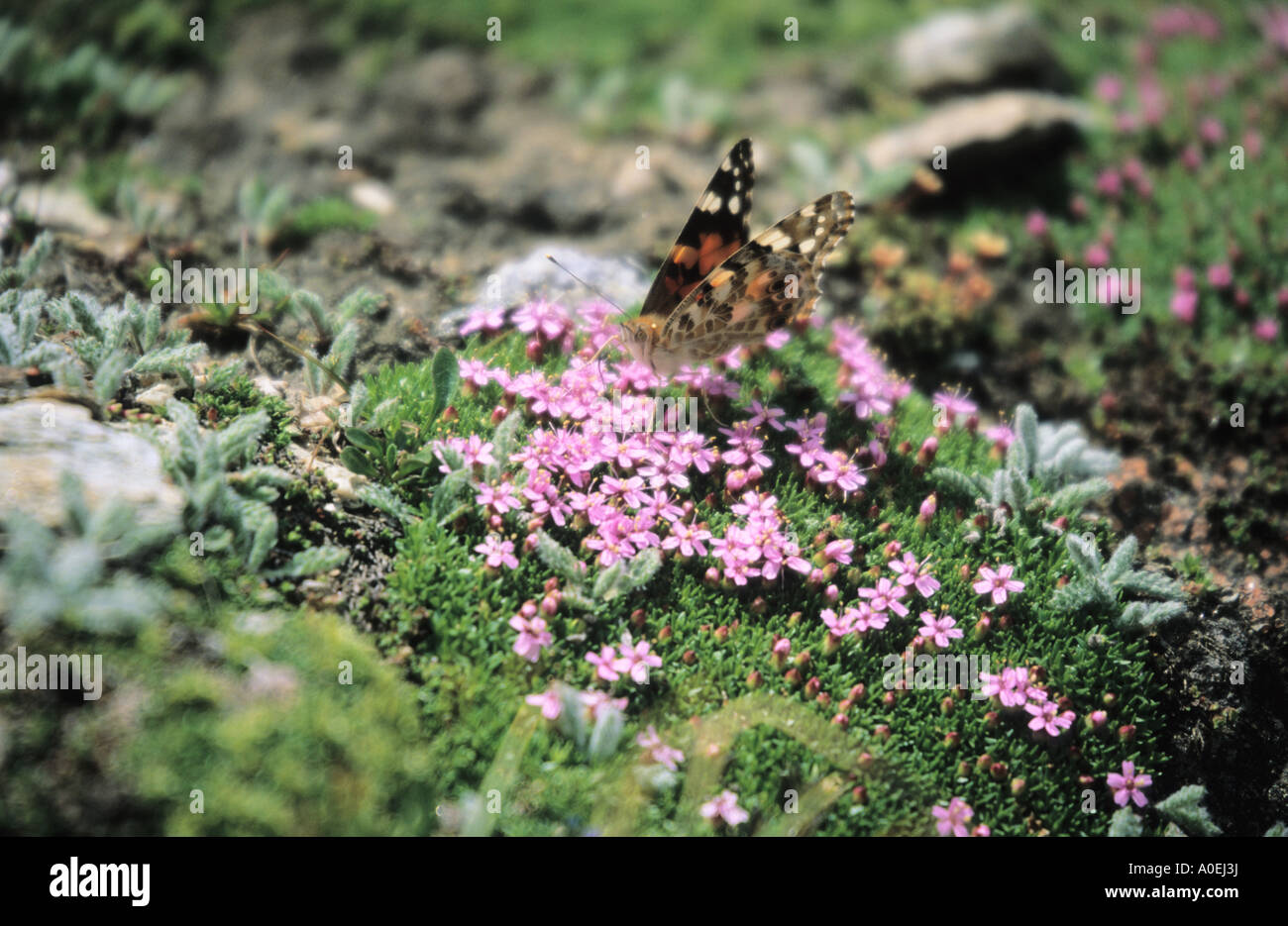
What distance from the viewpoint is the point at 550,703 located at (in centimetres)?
375

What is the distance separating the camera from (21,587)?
3.49 meters

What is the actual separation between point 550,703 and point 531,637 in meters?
0.32

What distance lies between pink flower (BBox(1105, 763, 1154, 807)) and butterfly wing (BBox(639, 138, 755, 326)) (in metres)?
3.25

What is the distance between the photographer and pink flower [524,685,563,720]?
373 centimetres

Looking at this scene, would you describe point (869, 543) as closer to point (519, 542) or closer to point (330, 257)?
point (519, 542)

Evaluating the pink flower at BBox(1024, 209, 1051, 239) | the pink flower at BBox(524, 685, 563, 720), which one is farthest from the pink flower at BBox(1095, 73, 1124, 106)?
the pink flower at BBox(524, 685, 563, 720)

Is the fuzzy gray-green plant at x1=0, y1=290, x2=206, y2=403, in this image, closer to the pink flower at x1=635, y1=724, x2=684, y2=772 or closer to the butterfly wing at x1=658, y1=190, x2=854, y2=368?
the butterfly wing at x1=658, y1=190, x2=854, y2=368

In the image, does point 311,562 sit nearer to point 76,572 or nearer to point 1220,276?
point 76,572

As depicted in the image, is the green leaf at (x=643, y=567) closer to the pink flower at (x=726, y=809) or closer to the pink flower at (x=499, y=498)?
the pink flower at (x=499, y=498)

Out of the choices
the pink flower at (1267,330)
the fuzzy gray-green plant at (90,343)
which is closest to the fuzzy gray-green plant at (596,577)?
the fuzzy gray-green plant at (90,343)

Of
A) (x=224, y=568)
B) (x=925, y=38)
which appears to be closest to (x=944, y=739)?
(x=224, y=568)

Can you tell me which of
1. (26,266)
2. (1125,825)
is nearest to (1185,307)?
(1125,825)

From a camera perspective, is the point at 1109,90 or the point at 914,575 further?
the point at 1109,90

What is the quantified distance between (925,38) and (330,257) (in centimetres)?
631
